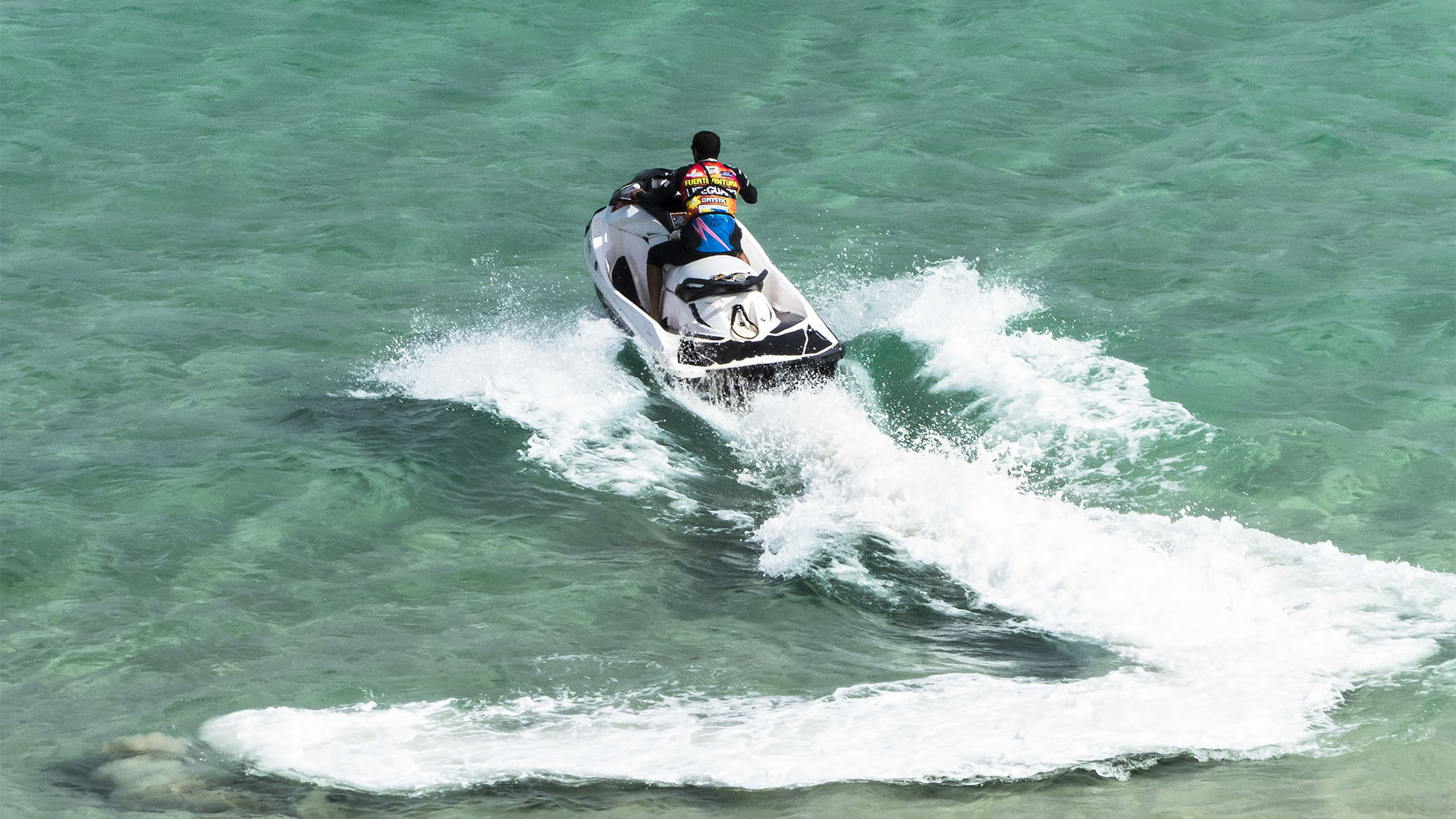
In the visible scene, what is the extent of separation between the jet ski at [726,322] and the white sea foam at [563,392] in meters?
0.43

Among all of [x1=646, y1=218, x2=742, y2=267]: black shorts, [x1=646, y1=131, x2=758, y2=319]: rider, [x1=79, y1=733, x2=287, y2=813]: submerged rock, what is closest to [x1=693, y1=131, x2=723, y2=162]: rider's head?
[x1=646, y1=131, x2=758, y2=319]: rider

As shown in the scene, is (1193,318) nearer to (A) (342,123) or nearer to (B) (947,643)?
(B) (947,643)

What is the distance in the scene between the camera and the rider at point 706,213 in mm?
10641

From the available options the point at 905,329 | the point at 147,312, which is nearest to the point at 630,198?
the point at 905,329

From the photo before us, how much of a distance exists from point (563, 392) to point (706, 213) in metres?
1.71

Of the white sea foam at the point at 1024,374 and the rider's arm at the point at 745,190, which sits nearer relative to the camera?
the white sea foam at the point at 1024,374

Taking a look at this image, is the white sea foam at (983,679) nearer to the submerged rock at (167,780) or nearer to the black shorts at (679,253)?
the submerged rock at (167,780)

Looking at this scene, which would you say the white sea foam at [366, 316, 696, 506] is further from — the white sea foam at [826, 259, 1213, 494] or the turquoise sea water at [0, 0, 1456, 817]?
the white sea foam at [826, 259, 1213, 494]

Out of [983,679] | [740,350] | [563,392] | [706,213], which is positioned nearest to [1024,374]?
[740,350]

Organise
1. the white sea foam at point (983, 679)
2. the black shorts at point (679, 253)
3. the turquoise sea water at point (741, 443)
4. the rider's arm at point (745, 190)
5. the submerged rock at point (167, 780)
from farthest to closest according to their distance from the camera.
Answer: the rider's arm at point (745, 190) < the black shorts at point (679, 253) < the turquoise sea water at point (741, 443) < the white sea foam at point (983, 679) < the submerged rock at point (167, 780)

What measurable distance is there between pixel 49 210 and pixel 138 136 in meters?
2.14

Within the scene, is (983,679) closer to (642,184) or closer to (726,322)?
(726,322)

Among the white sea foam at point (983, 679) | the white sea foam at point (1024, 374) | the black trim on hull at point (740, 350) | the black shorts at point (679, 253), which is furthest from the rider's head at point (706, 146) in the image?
the white sea foam at point (983, 679)

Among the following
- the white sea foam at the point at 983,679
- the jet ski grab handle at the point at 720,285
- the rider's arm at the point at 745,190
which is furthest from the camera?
the rider's arm at the point at 745,190
